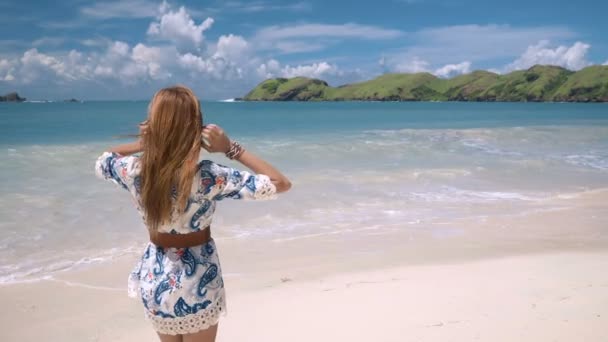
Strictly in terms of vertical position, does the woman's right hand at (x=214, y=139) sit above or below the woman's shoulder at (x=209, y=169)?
above

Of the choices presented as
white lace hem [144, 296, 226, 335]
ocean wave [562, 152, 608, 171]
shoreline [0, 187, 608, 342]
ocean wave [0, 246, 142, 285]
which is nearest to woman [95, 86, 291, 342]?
white lace hem [144, 296, 226, 335]

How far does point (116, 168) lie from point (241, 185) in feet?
2.01

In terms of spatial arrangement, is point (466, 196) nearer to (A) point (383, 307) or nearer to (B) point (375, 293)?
(B) point (375, 293)

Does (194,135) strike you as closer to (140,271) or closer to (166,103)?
(166,103)

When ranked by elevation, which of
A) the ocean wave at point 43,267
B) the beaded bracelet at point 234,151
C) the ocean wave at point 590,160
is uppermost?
the beaded bracelet at point 234,151

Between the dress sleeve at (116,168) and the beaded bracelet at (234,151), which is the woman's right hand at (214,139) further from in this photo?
the dress sleeve at (116,168)

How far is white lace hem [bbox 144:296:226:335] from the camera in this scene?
2.57 m

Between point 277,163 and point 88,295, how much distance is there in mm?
13687

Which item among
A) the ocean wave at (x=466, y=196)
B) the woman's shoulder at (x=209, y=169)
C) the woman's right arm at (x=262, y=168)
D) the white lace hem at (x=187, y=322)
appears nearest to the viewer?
the woman's shoulder at (x=209, y=169)

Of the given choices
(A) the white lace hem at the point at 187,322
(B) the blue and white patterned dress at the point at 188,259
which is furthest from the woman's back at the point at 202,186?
(A) the white lace hem at the point at 187,322

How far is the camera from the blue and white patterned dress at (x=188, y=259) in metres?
2.39

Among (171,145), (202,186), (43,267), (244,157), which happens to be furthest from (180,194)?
(43,267)

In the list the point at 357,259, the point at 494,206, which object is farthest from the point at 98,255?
the point at 494,206

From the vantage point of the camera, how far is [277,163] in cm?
1944
